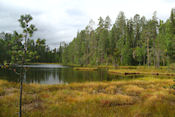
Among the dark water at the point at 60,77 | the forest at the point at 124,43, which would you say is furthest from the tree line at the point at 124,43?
the dark water at the point at 60,77

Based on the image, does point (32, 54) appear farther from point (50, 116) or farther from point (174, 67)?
point (174, 67)

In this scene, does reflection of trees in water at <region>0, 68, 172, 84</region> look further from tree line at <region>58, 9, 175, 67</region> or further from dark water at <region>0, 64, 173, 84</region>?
tree line at <region>58, 9, 175, 67</region>

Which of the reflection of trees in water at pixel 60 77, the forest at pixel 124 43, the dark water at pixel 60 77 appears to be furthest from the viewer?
the forest at pixel 124 43

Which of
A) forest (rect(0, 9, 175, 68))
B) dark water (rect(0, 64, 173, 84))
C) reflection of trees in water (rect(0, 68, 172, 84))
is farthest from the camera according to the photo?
forest (rect(0, 9, 175, 68))

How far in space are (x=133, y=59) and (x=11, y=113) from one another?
203 ft

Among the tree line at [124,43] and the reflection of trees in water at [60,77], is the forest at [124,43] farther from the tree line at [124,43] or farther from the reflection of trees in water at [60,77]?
the reflection of trees in water at [60,77]

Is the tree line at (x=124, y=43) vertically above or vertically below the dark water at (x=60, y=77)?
above

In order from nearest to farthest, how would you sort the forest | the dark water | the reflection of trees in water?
1. the dark water
2. the reflection of trees in water
3. the forest

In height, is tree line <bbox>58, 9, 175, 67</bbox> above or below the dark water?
above

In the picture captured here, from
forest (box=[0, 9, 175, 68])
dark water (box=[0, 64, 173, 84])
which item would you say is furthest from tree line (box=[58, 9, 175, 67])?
dark water (box=[0, 64, 173, 84])

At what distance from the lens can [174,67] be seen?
968cm

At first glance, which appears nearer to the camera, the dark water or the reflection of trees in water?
the dark water

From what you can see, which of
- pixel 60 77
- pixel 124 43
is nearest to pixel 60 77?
pixel 60 77

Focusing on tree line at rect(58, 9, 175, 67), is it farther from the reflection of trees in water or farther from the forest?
the reflection of trees in water
